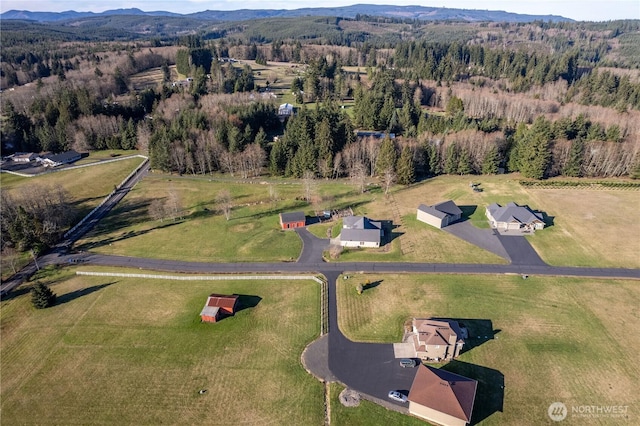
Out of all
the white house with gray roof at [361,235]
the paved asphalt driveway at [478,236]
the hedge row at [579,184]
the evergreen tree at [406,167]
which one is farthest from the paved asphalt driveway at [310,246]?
the hedge row at [579,184]

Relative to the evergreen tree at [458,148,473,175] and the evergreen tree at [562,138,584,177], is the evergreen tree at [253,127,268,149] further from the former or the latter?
the evergreen tree at [562,138,584,177]

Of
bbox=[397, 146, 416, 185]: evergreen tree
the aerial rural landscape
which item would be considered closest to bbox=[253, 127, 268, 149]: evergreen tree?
the aerial rural landscape

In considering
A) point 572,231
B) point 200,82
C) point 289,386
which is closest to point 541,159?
point 572,231

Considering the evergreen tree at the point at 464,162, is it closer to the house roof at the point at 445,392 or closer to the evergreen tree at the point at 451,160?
the evergreen tree at the point at 451,160

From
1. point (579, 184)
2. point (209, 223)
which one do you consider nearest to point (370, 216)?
point (209, 223)

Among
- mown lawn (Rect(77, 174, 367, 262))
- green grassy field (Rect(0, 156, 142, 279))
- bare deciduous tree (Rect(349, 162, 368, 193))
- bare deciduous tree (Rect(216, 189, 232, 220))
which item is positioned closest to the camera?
mown lawn (Rect(77, 174, 367, 262))

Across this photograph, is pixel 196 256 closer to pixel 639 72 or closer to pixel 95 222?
pixel 95 222
